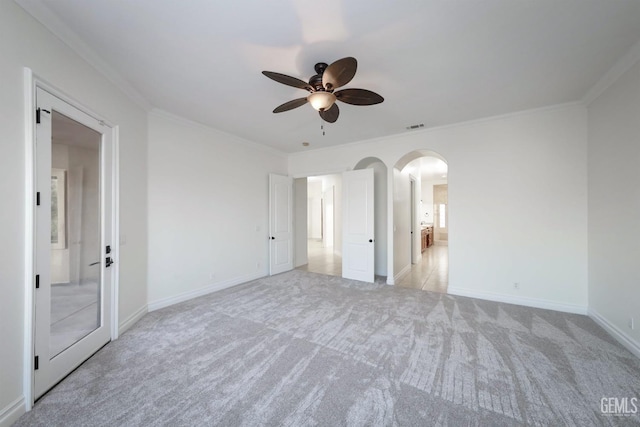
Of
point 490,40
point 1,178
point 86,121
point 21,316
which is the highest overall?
point 490,40

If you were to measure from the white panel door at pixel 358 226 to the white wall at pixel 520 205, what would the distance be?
124 cm

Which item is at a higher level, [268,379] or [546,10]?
[546,10]

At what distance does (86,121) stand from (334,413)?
11.0 ft

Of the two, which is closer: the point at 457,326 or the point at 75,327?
the point at 75,327

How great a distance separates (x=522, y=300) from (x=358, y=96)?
12.4 ft

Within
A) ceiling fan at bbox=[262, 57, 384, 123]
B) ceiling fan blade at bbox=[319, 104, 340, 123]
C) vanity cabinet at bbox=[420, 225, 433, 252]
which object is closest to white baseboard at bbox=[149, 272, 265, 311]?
ceiling fan at bbox=[262, 57, 384, 123]

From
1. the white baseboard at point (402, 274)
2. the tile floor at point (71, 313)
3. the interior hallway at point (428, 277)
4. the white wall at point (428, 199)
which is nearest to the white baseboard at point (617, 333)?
the interior hallway at point (428, 277)

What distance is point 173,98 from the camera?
311 centimetres

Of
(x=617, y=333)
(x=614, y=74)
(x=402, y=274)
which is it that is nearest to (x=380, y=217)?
(x=402, y=274)

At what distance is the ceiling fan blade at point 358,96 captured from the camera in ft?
7.49

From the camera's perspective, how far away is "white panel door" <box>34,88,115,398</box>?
1.83 m

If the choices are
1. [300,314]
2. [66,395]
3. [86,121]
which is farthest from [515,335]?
[86,121]

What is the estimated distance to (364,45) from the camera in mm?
2119

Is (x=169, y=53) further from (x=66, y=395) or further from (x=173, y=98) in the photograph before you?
(x=66, y=395)
